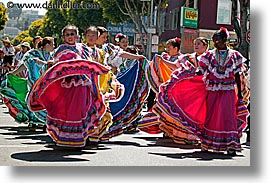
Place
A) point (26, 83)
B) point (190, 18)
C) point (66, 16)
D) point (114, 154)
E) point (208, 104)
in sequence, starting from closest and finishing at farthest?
point (114, 154) → point (208, 104) → point (26, 83) → point (66, 16) → point (190, 18)

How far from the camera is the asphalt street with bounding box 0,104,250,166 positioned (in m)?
7.31

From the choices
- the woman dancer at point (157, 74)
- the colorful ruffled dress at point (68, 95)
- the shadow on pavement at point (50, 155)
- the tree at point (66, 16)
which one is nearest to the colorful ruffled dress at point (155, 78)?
the woman dancer at point (157, 74)

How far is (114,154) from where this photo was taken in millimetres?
7980

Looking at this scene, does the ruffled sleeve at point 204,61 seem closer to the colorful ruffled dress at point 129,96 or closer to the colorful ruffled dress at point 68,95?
the colorful ruffled dress at point 68,95

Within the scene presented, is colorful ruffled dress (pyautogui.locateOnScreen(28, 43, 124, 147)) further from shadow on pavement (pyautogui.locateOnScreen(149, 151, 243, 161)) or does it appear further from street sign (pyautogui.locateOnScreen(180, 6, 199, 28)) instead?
street sign (pyautogui.locateOnScreen(180, 6, 199, 28))

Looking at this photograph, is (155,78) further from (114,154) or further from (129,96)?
(114,154)

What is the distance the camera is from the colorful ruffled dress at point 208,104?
8039 mm

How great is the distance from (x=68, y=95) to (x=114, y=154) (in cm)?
86

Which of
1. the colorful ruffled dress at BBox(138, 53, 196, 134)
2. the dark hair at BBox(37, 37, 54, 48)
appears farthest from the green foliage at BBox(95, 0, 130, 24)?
the colorful ruffled dress at BBox(138, 53, 196, 134)

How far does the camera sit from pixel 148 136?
33.4ft

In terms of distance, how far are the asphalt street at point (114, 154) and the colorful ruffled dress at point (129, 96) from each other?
0.86ft

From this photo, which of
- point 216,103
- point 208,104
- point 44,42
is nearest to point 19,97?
point 44,42

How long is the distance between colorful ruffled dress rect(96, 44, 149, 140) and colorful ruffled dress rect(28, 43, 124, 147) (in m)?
1.30
